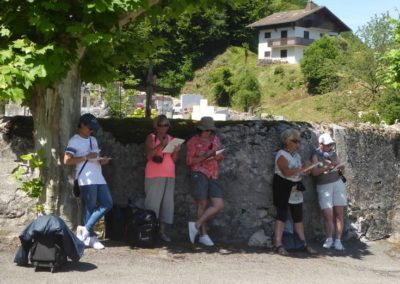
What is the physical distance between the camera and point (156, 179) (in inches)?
348

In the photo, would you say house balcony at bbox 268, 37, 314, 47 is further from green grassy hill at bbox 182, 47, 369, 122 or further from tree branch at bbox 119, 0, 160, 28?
tree branch at bbox 119, 0, 160, 28

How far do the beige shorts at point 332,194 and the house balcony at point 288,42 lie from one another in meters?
73.0

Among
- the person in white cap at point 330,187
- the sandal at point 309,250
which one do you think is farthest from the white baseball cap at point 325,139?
the sandal at point 309,250

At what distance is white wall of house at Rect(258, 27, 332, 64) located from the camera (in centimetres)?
8151

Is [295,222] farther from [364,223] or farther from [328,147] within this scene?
[364,223]

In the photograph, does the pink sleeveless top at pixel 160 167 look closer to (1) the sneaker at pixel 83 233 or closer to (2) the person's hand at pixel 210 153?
(2) the person's hand at pixel 210 153

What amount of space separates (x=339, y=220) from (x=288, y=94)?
57.6 m

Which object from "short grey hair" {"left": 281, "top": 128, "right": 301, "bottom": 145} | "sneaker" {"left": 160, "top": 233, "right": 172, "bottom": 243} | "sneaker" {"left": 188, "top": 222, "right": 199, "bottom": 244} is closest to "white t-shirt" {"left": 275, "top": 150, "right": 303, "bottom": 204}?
"short grey hair" {"left": 281, "top": 128, "right": 301, "bottom": 145}

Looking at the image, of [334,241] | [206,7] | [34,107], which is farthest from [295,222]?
[34,107]

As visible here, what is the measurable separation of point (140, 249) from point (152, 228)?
313 mm

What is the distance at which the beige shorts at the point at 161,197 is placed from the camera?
8.86 meters

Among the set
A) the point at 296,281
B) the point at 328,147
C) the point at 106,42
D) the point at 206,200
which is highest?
the point at 106,42

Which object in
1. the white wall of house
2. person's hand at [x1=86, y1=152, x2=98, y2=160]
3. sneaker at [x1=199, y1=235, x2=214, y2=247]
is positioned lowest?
sneaker at [x1=199, y1=235, x2=214, y2=247]

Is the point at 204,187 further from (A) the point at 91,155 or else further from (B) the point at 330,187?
(B) the point at 330,187
